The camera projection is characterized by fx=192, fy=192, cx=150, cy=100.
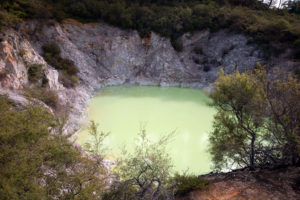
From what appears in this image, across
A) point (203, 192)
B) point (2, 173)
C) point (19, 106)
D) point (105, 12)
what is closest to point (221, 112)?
point (203, 192)

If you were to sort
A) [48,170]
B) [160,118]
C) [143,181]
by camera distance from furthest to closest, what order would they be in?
[160,118] < [143,181] < [48,170]

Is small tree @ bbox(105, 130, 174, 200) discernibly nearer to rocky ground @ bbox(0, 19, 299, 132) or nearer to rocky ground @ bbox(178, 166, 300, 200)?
rocky ground @ bbox(178, 166, 300, 200)

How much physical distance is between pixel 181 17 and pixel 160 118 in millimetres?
14994

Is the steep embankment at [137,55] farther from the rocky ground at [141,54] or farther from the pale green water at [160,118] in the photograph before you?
the pale green water at [160,118]

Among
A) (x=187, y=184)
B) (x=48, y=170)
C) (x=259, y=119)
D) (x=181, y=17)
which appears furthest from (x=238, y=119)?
(x=181, y=17)

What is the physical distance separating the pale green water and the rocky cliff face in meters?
2.34

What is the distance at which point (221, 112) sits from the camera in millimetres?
7672

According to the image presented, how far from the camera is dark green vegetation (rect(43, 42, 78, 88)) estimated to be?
597 inches

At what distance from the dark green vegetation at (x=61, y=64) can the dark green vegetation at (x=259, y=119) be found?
1176 centimetres

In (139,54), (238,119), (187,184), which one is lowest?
(187,184)

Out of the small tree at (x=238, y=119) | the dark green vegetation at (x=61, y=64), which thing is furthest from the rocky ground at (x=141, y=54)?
the small tree at (x=238, y=119)

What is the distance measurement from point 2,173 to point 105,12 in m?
21.1

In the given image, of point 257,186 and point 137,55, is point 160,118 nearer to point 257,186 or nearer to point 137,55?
point 257,186

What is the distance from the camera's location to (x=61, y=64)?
16516 mm
